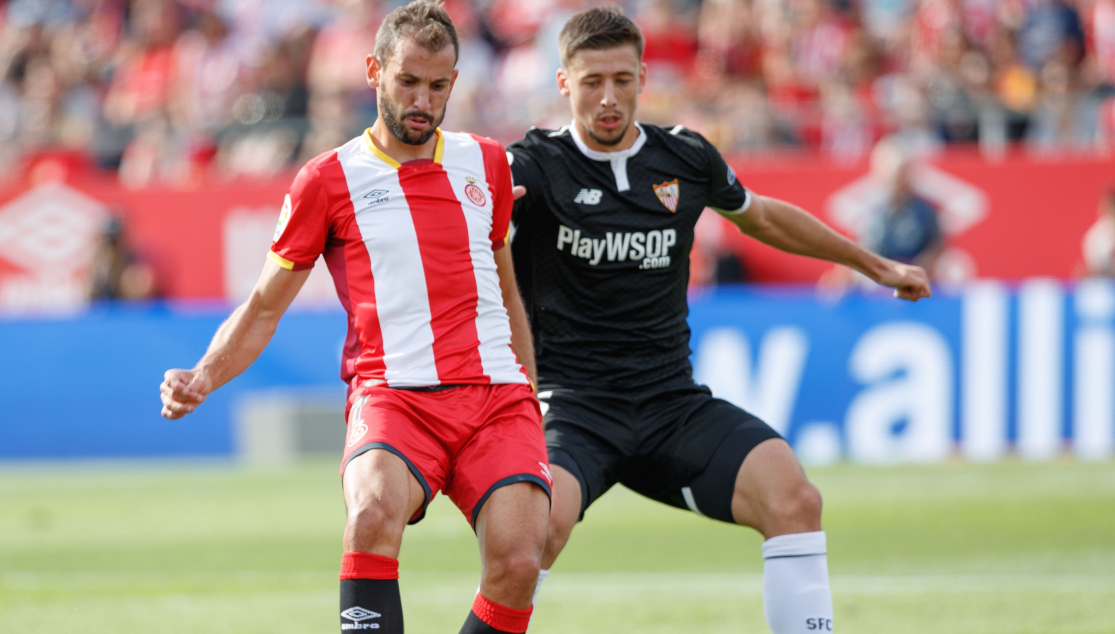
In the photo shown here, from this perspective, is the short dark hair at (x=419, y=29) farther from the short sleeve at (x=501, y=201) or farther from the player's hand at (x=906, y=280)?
the player's hand at (x=906, y=280)

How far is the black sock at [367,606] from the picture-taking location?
13.5 ft

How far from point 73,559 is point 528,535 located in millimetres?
5333

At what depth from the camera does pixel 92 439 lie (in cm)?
1409

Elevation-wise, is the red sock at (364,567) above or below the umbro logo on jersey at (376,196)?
below

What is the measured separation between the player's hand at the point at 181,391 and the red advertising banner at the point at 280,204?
10.5m

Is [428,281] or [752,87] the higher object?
[752,87]

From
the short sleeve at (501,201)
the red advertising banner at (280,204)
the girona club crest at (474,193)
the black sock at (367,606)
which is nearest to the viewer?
the black sock at (367,606)

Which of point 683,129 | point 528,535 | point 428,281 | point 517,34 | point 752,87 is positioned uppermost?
point 517,34

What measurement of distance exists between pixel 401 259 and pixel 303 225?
1.08ft

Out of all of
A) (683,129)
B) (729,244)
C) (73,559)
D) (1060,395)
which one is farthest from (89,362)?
(683,129)

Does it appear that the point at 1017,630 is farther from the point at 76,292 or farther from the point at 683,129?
the point at 76,292

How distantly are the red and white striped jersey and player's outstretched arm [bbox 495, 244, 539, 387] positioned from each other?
15 cm

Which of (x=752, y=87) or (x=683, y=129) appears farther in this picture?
(x=752, y=87)

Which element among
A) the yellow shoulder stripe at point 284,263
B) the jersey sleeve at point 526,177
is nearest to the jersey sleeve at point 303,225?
the yellow shoulder stripe at point 284,263
